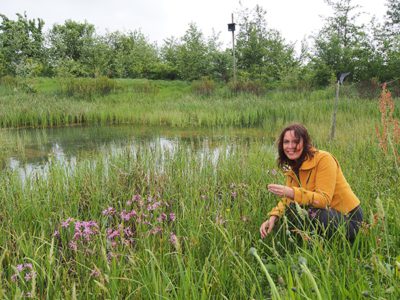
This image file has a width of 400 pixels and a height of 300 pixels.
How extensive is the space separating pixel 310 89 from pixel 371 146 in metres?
12.8

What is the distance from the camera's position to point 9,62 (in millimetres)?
24234

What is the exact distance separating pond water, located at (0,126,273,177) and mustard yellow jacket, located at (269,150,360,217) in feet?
11.7

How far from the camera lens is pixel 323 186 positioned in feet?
8.54

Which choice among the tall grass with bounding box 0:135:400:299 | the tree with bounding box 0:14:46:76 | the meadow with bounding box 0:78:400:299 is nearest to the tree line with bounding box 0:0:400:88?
the tree with bounding box 0:14:46:76

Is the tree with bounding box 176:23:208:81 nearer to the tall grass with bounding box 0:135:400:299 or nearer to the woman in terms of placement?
the tall grass with bounding box 0:135:400:299

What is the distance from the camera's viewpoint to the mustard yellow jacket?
254cm

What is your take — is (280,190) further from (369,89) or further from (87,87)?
(87,87)

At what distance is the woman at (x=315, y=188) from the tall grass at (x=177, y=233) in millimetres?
166

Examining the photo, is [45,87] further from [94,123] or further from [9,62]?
[94,123]

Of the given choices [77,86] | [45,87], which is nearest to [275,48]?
[77,86]

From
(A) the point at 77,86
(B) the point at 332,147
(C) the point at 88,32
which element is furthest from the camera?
(C) the point at 88,32

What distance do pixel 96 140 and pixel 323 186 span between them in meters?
7.25

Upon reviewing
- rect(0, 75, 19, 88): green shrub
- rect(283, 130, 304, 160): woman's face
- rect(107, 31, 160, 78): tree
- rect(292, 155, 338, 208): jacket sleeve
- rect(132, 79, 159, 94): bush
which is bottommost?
rect(292, 155, 338, 208): jacket sleeve

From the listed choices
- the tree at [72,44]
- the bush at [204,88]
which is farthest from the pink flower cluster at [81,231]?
the tree at [72,44]
